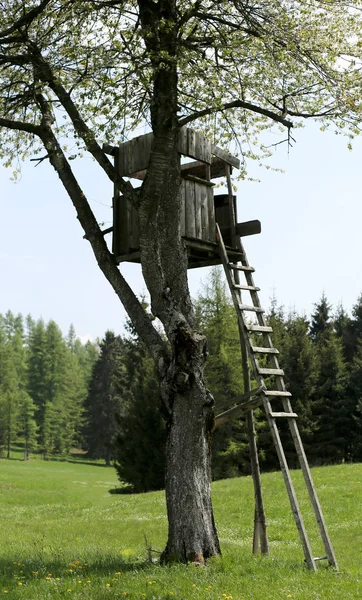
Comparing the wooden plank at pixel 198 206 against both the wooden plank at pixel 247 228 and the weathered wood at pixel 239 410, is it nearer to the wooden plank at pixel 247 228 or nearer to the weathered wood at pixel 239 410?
the wooden plank at pixel 247 228

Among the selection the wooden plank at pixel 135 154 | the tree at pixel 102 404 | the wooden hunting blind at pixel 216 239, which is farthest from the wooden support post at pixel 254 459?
the tree at pixel 102 404

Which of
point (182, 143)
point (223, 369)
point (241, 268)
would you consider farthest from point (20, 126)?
point (223, 369)

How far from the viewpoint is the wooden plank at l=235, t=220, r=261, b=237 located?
1390 centimetres

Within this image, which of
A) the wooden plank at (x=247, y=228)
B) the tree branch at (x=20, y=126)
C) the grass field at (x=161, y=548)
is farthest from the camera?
the wooden plank at (x=247, y=228)

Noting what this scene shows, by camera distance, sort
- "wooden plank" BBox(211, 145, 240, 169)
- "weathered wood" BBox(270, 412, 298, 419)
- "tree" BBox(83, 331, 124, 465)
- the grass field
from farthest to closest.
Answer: "tree" BBox(83, 331, 124, 465) → "wooden plank" BBox(211, 145, 240, 169) → "weathered wood" BBox(270, 412, 298, 419) → the grass field

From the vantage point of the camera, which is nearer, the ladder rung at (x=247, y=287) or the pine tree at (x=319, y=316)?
the ladder rung at (x=247, y=287)

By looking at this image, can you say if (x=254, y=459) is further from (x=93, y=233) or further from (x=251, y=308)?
(x=93, y=233)

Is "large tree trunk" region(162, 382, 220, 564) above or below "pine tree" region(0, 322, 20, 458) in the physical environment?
below

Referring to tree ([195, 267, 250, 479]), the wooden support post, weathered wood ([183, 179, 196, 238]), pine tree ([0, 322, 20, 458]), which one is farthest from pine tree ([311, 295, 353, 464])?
Result: pine tree ([0, 322, 20, 458])

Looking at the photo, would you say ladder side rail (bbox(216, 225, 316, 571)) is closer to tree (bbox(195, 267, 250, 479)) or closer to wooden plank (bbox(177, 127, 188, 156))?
wooden plank (bbox(177, 127, 188, 156))

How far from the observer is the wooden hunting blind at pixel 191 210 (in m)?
13.0

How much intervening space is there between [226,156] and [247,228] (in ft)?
5.77

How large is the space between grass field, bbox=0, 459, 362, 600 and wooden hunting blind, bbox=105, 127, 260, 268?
18.8 ft

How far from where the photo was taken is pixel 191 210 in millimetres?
13180
